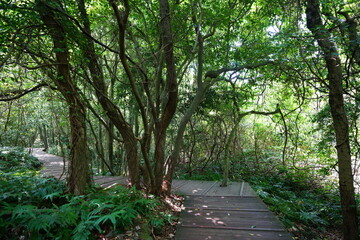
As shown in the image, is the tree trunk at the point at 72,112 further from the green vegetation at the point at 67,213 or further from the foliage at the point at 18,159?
the foliage at the point at 18,159

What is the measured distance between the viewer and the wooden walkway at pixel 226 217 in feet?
11.4

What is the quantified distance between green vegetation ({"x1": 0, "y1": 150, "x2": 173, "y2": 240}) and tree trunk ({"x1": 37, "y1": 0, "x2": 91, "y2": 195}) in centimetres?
26

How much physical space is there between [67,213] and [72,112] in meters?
1.39

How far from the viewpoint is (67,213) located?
2.61 meters

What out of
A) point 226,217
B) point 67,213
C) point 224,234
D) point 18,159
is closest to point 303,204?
point 226,217

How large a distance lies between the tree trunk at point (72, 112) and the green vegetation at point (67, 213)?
26 cm

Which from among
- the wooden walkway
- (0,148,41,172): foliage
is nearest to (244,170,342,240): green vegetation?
the wooden walkway

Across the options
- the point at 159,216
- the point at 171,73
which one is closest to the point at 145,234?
the point at 159,216

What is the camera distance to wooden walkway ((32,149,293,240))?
348 centimetres

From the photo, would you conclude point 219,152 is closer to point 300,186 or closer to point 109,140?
point 300,186

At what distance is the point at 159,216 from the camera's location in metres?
3.90

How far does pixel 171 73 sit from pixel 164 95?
1.10 meters

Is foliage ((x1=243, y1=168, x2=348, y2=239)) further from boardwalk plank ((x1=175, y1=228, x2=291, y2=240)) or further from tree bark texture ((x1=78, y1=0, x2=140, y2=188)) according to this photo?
tree bark texture ((x1=78, y1=0, x2=140, y2=188))

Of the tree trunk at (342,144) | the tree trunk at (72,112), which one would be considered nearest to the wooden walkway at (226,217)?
the tree trunk at (72,112)
